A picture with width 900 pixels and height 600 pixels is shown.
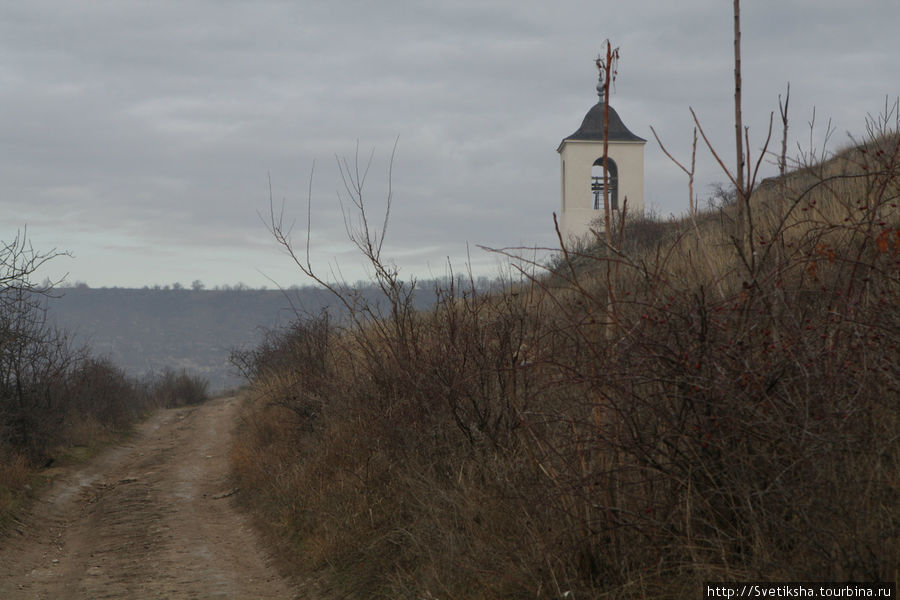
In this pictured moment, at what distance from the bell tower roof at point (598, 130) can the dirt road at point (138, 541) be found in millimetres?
17260

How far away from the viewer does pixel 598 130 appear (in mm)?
27406

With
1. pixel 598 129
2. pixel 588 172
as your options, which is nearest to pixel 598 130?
pixel 598 129

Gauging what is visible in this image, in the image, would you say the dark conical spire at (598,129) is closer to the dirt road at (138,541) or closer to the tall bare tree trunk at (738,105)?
the dirt road at (138,541)

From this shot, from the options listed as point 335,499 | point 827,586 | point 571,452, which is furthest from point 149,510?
point 827,586

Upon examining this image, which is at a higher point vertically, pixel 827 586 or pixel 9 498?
pixel 827 586

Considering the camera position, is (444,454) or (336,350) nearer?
(444,454)

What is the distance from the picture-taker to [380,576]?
5.94 metres

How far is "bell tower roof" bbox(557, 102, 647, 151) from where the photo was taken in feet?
88.0

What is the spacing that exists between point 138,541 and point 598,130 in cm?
2238

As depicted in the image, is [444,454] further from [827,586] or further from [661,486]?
[827,586]

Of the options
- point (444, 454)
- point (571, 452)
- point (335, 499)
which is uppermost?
point (571, 452)

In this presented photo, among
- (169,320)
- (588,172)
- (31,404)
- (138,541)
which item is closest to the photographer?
(138,541)

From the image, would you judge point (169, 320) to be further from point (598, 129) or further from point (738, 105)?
point (738, 105)

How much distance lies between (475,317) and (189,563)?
146 inches
